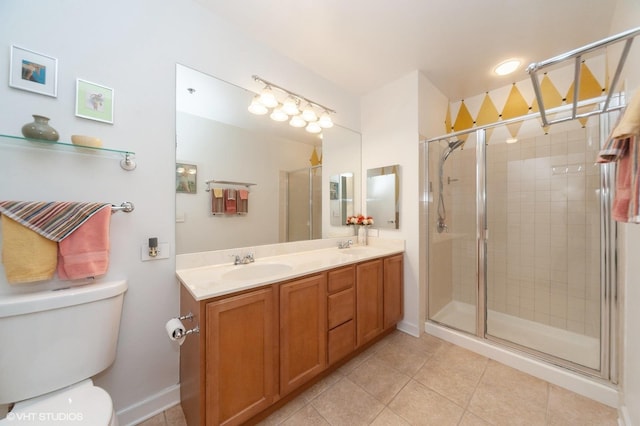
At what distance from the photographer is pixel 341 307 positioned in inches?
65.1

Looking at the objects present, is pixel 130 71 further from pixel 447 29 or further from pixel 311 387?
pixel 311 387

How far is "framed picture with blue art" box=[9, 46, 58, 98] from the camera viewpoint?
1013mm

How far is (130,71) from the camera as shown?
1290 mm

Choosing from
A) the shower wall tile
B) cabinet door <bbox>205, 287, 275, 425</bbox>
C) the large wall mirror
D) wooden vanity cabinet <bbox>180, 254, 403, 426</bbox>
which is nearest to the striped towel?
the large wall mirror

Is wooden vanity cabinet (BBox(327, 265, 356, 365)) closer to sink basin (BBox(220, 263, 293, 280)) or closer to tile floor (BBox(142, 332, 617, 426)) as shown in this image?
tile floor (BBox(142, 332, 617, 426))

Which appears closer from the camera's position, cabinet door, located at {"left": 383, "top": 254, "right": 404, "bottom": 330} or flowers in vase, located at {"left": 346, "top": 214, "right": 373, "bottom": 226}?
cabinet door, located at {"left": 383, "top": 254, "right": 404, "bottom": 330}

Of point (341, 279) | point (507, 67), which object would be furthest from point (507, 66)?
point (341, 279)

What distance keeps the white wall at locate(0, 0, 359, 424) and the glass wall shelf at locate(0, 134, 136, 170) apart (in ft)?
0.09

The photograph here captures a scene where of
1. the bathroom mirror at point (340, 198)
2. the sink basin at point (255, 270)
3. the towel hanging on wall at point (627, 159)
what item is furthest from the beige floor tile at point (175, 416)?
the towel hanging on wall at point (627, 159)

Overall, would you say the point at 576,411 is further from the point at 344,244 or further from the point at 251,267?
the point at 251,267

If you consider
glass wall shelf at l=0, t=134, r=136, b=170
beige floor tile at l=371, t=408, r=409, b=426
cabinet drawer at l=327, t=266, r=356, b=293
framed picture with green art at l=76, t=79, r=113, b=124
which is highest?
framed picture with green art at l=76, t=79, r=113, b=124

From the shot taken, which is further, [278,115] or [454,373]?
[278,115]

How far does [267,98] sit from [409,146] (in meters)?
1.38

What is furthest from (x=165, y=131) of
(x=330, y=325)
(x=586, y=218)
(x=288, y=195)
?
(x=586, y=218)
